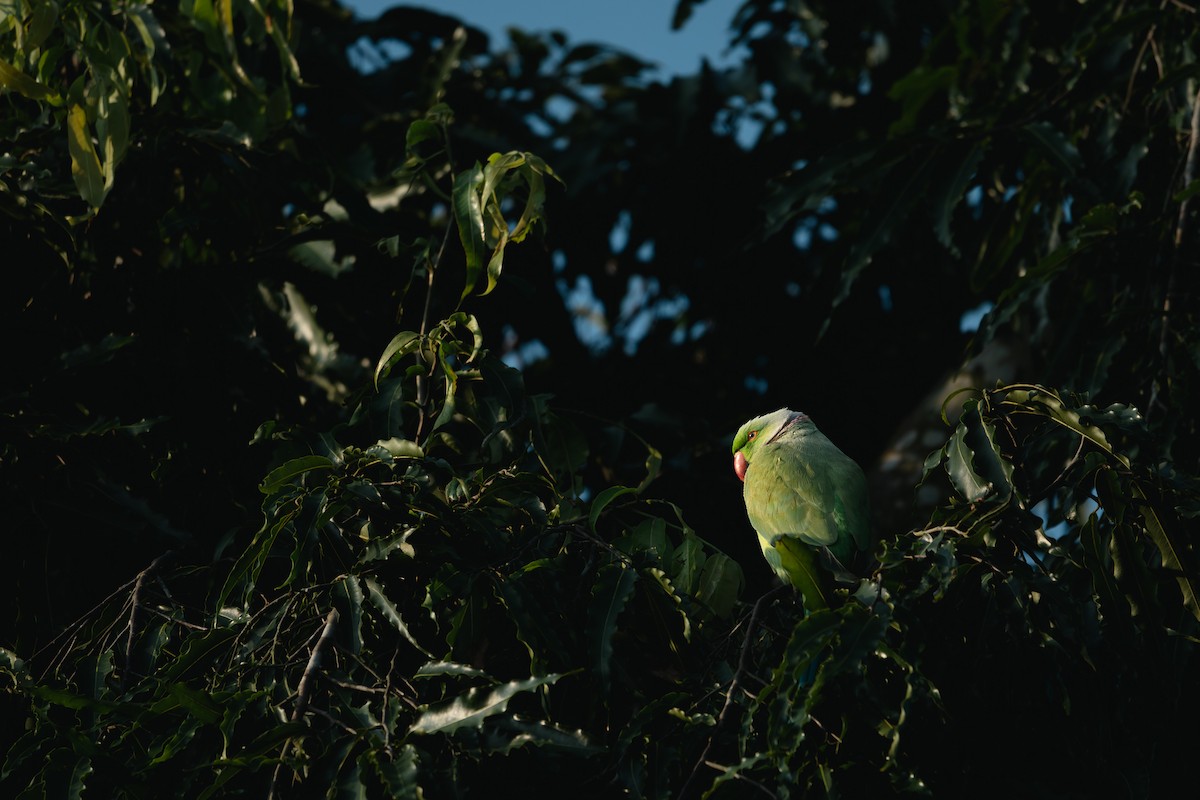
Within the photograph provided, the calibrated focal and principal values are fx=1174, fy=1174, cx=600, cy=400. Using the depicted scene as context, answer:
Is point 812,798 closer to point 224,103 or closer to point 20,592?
point 20,592

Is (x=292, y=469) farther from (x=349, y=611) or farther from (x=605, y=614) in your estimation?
(x=605, y=614)

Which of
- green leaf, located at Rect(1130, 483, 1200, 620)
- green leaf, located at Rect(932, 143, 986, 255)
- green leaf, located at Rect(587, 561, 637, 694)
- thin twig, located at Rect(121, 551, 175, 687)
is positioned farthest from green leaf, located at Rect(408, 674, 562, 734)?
green leaf, located at Rect(932, 143, 986, 255)

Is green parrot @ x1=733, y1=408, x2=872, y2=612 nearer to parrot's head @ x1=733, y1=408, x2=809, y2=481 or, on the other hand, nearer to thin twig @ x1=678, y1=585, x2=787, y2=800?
parrot's head @ x1=733, y1=408, x2=809, y2=481

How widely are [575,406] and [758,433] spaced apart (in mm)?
992

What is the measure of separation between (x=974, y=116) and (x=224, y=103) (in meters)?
2.33

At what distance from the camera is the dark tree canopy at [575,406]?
6.46 ft

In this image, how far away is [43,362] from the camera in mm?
3023

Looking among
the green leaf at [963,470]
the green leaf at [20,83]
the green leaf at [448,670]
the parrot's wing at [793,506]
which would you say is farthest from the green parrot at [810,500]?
the green leaf at [20,83]

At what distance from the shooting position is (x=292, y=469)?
216 centimetres

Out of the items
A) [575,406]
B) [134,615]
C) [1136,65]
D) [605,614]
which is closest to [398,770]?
[605,614]

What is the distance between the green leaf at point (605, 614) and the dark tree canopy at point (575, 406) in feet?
0.04

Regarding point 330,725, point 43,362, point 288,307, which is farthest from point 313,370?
point 330,725

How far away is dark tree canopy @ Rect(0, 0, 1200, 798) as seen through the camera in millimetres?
1970

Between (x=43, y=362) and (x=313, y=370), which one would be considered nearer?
(x=43, y=362)
